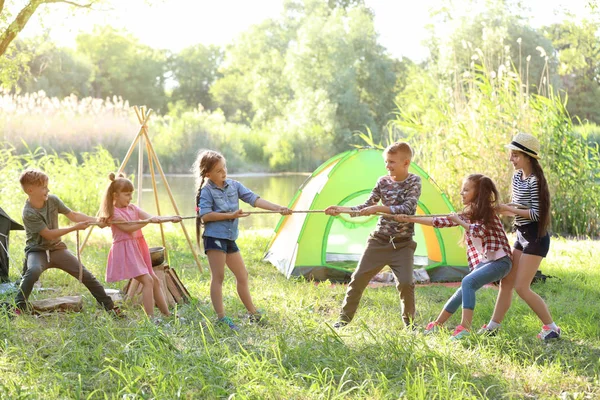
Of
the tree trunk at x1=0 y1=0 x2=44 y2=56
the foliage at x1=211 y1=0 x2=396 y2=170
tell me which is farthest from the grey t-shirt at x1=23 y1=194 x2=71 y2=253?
the foliage at x1=211 y1=0 x2=396 y2=170

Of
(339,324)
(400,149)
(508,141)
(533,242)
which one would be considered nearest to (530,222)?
(533,242)

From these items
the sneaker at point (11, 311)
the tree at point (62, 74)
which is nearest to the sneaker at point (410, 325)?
the sneaker at point (11, 311)

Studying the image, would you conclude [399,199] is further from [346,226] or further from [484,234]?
[346,226]

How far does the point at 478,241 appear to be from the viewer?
14.3 feet

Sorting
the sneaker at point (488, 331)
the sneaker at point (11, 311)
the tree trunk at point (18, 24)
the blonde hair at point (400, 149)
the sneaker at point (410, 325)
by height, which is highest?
the tree trunk at point (18, 24)

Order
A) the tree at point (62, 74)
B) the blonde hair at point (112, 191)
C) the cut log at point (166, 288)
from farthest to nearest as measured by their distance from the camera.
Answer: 1. the tree at point (62, 74)
2. the cut log at point (166, 288)
3. the blonde hair at point (112, 191)

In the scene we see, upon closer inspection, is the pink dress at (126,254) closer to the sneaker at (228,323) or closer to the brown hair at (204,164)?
the brown hair at (204,164)

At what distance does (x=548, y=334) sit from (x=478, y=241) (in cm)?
69

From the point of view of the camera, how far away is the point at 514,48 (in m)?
24.1

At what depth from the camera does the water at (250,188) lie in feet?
41.5

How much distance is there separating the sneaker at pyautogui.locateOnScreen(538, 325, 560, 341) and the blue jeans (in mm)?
410

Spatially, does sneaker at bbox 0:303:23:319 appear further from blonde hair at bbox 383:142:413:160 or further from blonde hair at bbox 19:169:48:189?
blonde hair at bbox 383:142:413:160

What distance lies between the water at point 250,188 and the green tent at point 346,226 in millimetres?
→ 3534

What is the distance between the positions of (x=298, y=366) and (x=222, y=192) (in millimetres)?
1400
